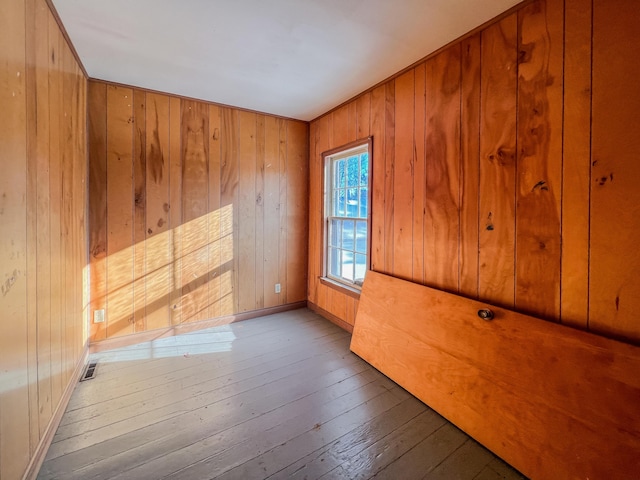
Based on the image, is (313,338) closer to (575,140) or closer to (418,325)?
(418,325)

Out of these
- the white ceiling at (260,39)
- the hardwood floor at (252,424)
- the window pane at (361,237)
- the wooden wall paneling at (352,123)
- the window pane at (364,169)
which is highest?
the white ceiling at (260,39)

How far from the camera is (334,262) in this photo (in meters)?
3.51

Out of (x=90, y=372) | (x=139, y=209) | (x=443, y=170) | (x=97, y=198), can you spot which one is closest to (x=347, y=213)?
(x=443, y=170)

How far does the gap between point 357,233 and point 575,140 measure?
194cm

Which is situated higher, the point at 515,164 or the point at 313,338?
the point at 515,164

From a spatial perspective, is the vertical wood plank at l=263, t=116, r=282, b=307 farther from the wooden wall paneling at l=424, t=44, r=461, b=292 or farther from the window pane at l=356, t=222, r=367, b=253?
the wooden wall paneling at l=424, t=44, r=461, b=292

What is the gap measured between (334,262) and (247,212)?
4.01 ft

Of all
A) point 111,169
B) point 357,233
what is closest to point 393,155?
point 357,233

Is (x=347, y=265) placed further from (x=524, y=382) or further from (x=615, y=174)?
(x=615, y=174)

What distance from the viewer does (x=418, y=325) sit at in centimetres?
211

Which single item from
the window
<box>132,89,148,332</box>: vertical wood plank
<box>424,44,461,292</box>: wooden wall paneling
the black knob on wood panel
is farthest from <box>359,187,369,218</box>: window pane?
<box>132,89,148,332</box>: vertical wood plank

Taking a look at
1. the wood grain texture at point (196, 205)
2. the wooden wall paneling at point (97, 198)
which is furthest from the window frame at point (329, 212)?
the wooden wall paneling at point (97, 198)

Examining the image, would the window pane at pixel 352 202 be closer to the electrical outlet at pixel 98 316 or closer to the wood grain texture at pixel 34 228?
the wood grain texture at pixel 34 228

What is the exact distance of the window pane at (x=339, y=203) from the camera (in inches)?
131
